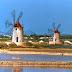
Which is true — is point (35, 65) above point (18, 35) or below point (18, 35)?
below

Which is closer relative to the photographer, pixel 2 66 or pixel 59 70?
pixel 59 70

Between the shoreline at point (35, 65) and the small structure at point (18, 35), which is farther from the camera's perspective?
the small structure at point (18, 35)

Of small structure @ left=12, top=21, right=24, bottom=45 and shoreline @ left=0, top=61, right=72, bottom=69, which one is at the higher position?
small structure @ left=12, top=21, right=24, bottom=45

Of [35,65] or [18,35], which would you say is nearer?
[35,65]

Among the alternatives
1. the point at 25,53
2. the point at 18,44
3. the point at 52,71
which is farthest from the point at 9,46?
the point at 52,71

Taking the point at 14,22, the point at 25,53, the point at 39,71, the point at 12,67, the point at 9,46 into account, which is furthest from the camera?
the point at 14,22

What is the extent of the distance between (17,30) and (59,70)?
116 ft

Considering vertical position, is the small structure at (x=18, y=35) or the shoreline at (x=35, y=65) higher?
the small structure at (x=18, y=35)

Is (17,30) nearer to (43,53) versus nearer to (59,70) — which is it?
(43,53)

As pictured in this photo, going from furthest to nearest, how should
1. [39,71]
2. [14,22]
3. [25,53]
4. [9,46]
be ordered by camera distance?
[14,22] < [9,46] < [25,53] < [39,71]

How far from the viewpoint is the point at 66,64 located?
37562mm

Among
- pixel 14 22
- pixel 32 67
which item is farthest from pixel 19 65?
pixel 14 22

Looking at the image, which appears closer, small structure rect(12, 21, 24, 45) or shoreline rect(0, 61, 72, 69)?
shoreline rect(0, 61, 72, 69)

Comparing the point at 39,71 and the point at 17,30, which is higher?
the point at 17,30
